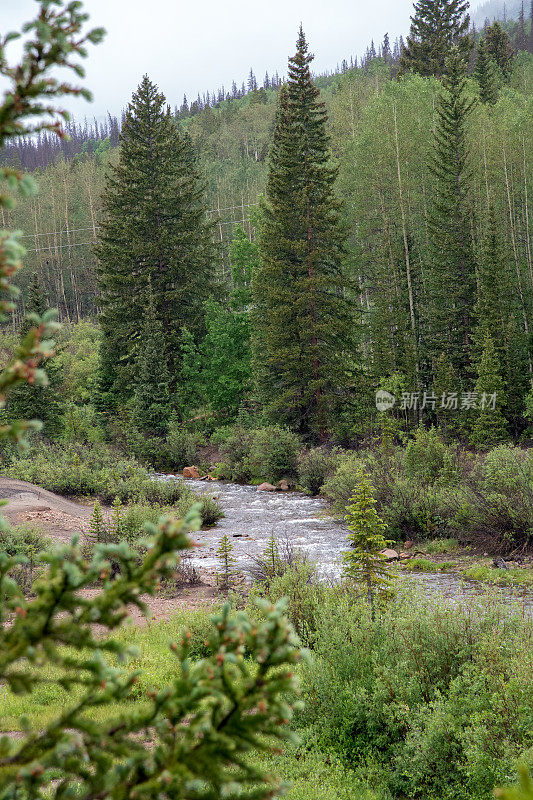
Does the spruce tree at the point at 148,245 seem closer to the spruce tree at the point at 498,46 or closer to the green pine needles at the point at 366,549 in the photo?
the green pine needles at the point at 366,549

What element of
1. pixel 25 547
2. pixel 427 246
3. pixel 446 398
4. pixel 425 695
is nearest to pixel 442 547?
pixel 425 695

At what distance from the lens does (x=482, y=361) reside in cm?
2141

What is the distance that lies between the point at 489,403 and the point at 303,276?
8.28 meters

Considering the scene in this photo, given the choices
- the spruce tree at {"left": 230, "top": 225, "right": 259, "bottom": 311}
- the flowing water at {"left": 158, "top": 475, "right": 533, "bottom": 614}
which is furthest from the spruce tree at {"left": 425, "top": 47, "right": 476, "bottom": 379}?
the flowing water at {"left": 158, "top": 475, "right": 533, "bottom": 614}

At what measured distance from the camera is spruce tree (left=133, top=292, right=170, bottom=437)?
87.5ft

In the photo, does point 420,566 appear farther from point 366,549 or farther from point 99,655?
point 99,655

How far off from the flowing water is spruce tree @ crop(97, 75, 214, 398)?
501 inches

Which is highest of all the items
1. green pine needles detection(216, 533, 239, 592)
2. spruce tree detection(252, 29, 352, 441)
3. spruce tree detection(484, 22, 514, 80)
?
spruce tree detection(484, 22, 514, 80)

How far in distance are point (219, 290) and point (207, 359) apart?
5127 millimetres

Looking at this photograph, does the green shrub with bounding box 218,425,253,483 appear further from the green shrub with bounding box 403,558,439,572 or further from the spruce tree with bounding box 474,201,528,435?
the green shrub with bounding box 403,558,439,572

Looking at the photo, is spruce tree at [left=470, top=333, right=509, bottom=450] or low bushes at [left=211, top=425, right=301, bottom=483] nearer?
spruce tree at [left=470, top=333, right=509, bottom=450]

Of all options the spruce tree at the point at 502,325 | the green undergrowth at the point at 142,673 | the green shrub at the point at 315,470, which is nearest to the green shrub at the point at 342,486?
the green shrub at the point at 315,470

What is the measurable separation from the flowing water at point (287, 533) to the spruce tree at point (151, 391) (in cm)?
695

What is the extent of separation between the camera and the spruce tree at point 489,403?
20250mm
